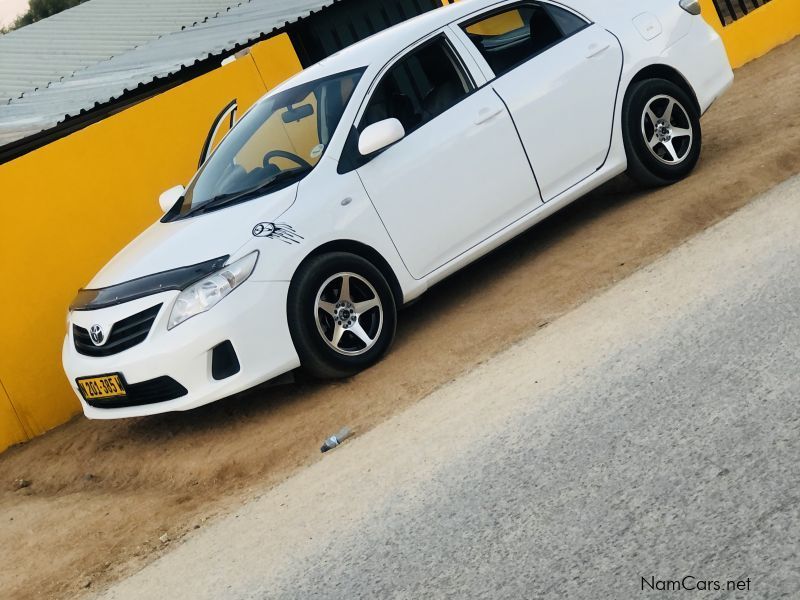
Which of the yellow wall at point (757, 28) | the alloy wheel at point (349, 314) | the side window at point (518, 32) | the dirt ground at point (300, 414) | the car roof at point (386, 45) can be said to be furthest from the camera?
the yellow wall at point (757, 28)

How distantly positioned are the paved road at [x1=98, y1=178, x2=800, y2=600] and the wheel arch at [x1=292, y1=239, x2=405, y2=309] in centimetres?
117

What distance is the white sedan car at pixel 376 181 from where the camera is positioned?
282 inches

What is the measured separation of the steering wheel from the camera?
7816 mm

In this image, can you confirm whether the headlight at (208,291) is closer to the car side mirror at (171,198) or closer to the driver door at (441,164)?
the driver door at (441,164)

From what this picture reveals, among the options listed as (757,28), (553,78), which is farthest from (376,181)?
(757,28)

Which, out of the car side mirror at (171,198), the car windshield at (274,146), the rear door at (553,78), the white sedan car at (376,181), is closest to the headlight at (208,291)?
the white sedan car at (376,181)

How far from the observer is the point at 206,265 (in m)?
7.20

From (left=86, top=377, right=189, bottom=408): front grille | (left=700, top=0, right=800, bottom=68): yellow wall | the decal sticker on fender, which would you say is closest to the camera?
(left=86, top=377, right=189, bottom=408): front grille

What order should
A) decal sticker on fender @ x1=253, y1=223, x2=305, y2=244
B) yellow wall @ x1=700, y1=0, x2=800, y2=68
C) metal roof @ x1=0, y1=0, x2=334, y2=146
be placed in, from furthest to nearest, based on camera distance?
yellow wall @ x1=700, y1=0, x2=800, y2=68 < metal roof @ x1=0, y1=0, x2=334, y2=146 < decal sticker on fender @ x1=253, y1=223, x2=305, y2=244

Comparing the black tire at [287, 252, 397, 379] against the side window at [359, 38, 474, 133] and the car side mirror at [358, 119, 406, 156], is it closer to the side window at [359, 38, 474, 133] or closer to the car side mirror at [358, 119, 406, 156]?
the car side mirror at [358, 119, 406, 156]

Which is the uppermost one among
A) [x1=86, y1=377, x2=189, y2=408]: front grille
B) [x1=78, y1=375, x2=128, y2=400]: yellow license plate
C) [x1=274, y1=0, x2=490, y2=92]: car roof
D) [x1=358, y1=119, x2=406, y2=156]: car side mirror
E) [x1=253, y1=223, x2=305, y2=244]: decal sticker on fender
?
[x1=274, y1=0, x2=490, y2=92]: car roof

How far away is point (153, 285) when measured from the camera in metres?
7.30

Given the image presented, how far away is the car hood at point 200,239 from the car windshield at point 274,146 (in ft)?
0.62

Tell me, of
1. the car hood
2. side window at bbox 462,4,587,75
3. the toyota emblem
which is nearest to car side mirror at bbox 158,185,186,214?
the car hood
